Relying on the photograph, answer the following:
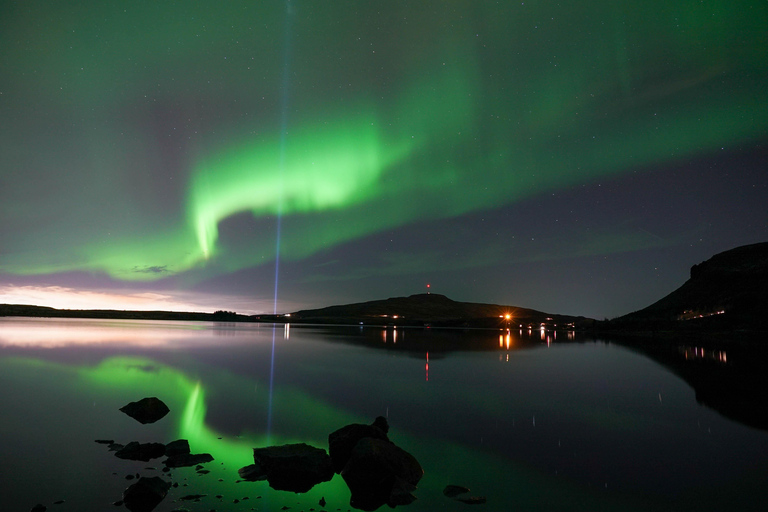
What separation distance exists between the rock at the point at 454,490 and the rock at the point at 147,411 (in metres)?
15.0

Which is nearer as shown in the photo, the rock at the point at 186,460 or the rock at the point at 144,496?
the rock at the point at 144,496

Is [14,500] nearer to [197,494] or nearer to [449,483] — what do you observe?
[197,494]

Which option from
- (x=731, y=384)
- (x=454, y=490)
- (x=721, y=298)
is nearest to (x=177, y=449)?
(x=454, y=490)

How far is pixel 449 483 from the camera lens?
12.8 meters

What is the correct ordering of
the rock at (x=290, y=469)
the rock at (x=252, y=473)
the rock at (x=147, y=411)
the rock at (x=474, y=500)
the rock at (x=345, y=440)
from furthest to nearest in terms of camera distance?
the rock at (x=147, y=411) → the rock at (x=345, y=440) → the rock at (x=252, y=473) → the rock at (x=290, y=469) → the rock at (x=474, y=500)

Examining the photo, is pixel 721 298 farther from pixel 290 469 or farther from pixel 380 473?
pixel 290 469

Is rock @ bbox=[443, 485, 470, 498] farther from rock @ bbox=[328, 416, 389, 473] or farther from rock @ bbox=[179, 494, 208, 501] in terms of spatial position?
rock @ bbox=[179, 494, 208, 501]

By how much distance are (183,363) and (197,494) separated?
37.8 m

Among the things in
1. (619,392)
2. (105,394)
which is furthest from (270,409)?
(619,392)

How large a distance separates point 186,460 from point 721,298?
566 ft

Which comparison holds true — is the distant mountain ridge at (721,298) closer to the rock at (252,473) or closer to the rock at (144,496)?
the rock at (252,473)

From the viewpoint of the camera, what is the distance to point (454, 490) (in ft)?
39.8

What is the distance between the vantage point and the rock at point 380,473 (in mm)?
11555

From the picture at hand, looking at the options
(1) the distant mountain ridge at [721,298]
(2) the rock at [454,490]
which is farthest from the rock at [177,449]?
(1) the distant mountain ridge at [721,298]
